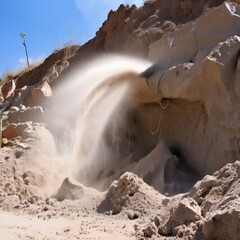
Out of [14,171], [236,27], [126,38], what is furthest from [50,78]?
[236,27]

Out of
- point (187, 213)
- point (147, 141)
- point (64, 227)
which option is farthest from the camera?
point (147, 141)

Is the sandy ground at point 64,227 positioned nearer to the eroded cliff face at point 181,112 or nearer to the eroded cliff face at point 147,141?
the eroded cliff face at point 147,141

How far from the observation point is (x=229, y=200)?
2936 millimetres

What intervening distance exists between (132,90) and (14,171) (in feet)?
6.40

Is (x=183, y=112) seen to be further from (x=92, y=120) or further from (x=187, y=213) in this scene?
(x=187, y=213)

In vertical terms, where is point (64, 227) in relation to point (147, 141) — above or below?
below

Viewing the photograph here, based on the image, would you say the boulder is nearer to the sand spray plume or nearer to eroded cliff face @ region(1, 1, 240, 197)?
eroded cliff face @ region(1, 1, 240, 197)

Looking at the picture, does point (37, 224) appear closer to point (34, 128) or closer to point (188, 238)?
point (188, 238)

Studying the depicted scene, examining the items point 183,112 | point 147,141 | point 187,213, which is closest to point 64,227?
point 187,213

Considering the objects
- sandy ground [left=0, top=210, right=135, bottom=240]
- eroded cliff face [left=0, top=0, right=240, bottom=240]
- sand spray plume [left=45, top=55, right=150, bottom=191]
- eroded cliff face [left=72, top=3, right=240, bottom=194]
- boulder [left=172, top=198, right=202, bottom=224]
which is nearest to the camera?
boulder [left=172, top=198, right=202, bottom=224]

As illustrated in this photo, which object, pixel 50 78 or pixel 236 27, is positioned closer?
pixel 236 27

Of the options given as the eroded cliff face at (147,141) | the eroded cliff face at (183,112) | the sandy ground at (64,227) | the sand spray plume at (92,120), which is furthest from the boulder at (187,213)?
the sand spray plume at (92,120)

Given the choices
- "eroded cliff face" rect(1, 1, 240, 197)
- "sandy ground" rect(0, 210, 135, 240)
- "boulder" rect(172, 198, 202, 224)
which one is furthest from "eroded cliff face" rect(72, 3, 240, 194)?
"boulder" rect(172, 198, 202, 224)

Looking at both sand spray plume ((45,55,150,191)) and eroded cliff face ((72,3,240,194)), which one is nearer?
eroded cliff face ((72,3,240,194))
